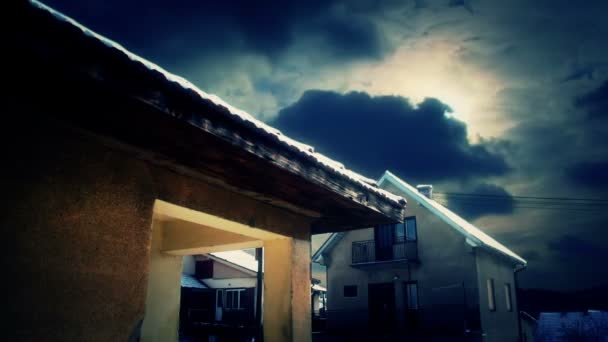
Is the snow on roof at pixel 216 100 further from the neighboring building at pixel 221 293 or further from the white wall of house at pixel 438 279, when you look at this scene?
the neighboring building at pixel 221 293

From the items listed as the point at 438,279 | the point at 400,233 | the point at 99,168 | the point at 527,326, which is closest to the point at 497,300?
the point at 438,279

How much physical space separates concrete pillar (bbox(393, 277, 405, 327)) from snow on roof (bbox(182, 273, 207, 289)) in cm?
1287

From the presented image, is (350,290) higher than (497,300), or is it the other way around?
(350,290)

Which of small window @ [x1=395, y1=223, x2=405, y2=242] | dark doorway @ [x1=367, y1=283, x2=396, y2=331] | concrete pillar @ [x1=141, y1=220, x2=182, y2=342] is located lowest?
dark doorway @ [x1=367, y1=283, x2=396, y2=331]

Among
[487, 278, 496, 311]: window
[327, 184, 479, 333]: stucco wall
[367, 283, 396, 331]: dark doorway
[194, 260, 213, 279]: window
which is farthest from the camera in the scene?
→ [194, 260, 213, 279]: window

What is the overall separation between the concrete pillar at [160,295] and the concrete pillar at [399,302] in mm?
15474

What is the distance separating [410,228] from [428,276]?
8.68ft

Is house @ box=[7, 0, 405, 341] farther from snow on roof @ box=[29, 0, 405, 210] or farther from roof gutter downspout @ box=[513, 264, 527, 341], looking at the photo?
roof gutter downspout @ box=[513, 264, 527, 341]

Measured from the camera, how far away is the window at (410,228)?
21.0m

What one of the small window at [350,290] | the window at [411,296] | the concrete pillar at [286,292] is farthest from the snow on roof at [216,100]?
the small window at [350,290]

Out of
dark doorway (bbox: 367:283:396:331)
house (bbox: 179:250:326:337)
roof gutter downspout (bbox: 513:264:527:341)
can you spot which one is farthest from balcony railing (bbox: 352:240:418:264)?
roof gutter downspout (bbox: 513:264:527:341)

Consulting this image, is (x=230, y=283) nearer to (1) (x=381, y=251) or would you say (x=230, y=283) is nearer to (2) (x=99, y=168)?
(1) (x=381, y=251)

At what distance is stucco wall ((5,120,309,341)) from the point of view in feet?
8.51

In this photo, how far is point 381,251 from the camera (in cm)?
2180
